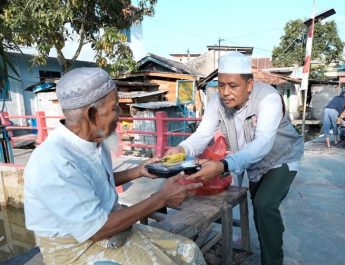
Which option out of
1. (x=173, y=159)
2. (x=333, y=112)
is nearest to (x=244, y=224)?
(x=173, y=159)

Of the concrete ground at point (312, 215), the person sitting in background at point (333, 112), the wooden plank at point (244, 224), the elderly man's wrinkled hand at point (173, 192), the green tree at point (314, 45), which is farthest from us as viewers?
the green tree at point (314, 45)

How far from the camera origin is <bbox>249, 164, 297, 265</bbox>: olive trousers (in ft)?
7.00

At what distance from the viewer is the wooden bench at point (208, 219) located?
6.82 ft

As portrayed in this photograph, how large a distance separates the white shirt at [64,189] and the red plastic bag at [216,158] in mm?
1201

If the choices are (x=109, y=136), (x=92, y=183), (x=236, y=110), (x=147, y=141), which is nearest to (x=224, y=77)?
(x=236, y=110)

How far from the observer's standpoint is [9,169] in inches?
223

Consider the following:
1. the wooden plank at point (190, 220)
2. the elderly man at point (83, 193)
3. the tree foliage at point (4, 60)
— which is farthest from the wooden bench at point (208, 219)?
the tree foliage at point (4, 60)

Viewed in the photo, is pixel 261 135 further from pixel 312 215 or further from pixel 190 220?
pixel 312 215

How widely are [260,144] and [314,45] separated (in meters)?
22.5

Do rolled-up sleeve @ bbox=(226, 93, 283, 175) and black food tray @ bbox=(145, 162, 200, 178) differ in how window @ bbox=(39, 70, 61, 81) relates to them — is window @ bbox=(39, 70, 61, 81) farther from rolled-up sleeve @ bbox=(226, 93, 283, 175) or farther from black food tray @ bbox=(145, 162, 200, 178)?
rolled-up sleeve @ bbox=(226, 93, 283, 175)

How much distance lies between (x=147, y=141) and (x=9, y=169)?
14.8 feet

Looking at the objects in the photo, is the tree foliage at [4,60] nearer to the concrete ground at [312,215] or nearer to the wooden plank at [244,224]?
the wooden plank at [244,224]

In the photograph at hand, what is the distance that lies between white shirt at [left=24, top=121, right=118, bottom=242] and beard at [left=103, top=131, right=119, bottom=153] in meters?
0.13

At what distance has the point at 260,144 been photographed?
207 centimetres
